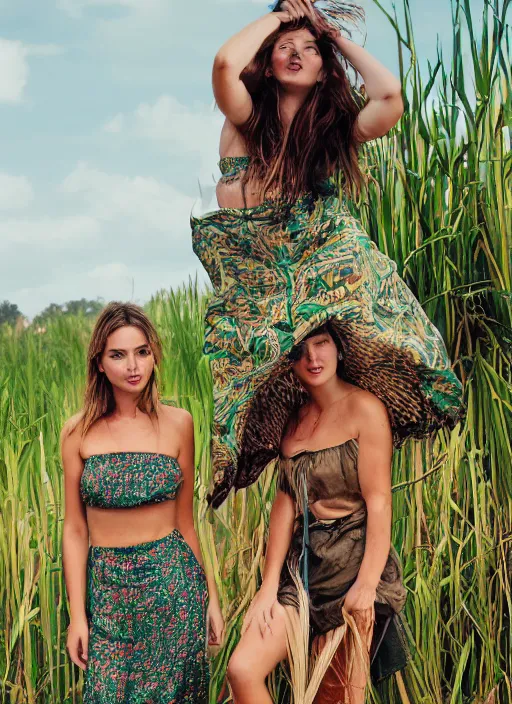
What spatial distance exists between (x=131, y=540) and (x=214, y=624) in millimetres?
278

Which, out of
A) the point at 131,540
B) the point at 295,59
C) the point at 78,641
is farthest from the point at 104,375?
the point at 295,59

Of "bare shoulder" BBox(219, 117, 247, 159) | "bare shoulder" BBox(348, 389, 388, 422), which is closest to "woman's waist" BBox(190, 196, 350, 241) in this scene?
"bare shoulder" BBox(219, 117, 247, 159)

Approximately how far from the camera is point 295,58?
1.94m

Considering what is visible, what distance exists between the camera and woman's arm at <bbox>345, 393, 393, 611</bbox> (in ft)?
6.02

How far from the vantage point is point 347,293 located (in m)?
1.86

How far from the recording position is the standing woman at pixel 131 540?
76.0 inches

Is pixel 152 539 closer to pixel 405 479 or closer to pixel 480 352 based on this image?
pixel 405 479

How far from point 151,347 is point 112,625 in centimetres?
63

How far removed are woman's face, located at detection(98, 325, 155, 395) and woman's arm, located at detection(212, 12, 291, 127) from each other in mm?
545

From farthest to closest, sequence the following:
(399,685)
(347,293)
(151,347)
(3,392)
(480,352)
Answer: (3,392) < (480,352) < (399,685) < (151,347) < (347,293)

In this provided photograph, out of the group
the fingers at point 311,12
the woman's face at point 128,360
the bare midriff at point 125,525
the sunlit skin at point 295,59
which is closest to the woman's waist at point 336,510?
the bare midriff at point 125,525

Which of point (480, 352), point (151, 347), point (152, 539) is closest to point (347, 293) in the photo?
point (151, 347)

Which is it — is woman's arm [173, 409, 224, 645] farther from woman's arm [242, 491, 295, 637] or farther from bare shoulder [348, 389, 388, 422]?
bare shoulder [348, 389, 388, 422]

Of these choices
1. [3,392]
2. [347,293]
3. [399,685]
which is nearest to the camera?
[347,293]
